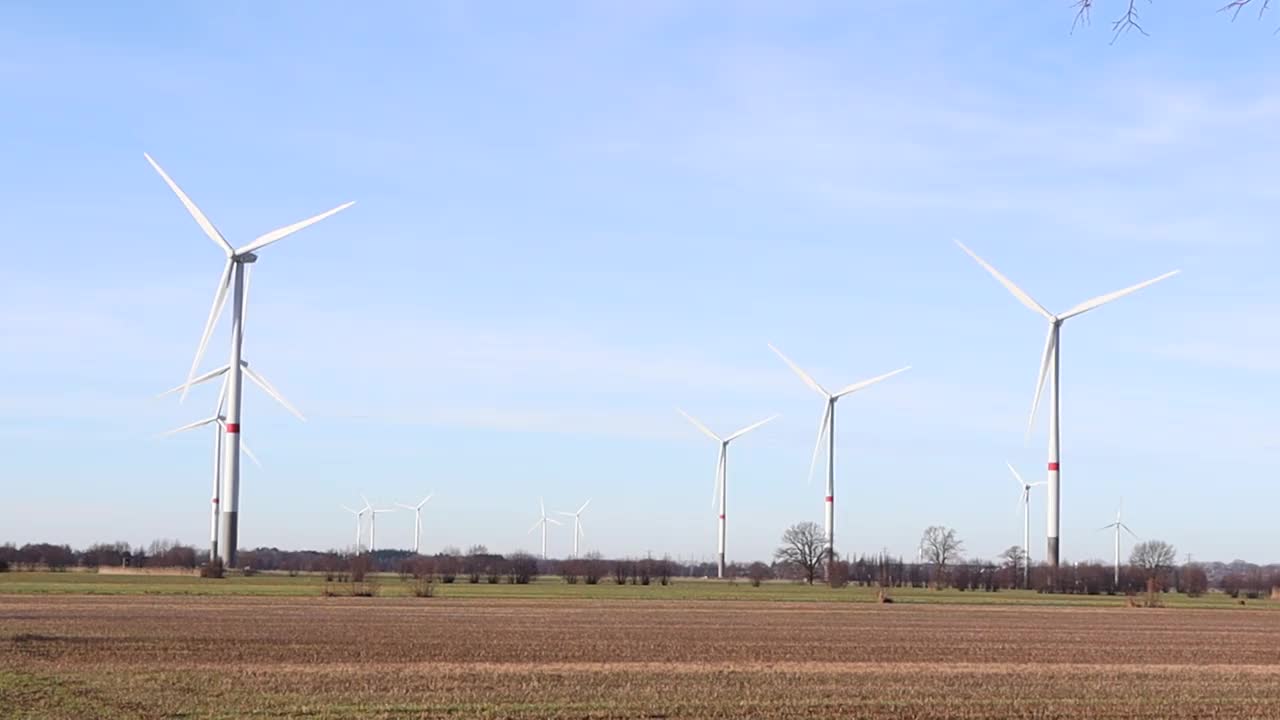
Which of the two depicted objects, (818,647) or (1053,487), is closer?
(818,647)

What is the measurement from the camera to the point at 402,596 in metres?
98.0

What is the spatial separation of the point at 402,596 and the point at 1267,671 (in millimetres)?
61398

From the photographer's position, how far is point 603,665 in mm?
41375

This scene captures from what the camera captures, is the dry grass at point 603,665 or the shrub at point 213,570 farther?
the shrub at point 213,570

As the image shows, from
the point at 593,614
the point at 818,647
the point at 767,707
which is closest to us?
the point at 767,707

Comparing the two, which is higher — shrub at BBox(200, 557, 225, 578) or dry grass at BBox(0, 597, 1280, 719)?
shrub at BBox(200, 557, 225, 578)

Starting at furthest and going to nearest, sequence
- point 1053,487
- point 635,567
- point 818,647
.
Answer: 1. point 635,567
2. point 1053,487
3. point 818,647

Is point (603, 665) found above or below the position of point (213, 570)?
below

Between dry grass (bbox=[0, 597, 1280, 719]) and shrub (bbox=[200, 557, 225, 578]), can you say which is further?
shrub (bbox=[200, 557, 225, 578])

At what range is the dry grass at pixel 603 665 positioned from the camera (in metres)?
32.2

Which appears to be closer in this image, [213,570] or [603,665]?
[603,665]

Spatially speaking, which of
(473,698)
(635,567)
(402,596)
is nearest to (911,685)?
(473,698)

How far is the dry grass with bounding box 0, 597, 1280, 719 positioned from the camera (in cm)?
3219

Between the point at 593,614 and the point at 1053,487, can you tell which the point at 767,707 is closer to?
the point at 593,614
